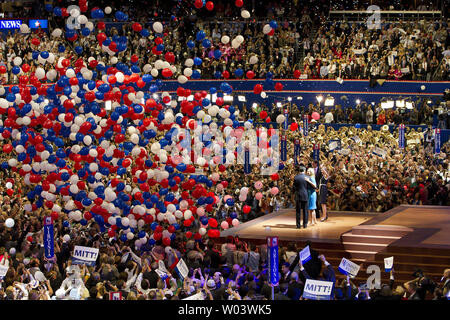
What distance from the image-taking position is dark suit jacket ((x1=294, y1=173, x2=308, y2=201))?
15.1 meters

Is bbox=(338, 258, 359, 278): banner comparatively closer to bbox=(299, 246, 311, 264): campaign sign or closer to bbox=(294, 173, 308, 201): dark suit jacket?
bbox=(299, 246, 311, 264): campaign sign

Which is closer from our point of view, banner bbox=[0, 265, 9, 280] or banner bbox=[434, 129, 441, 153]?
banner bbox=[0, 265, 9, 280]

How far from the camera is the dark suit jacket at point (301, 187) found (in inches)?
595

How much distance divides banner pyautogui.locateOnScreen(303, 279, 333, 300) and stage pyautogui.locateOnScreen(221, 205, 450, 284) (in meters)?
3.94

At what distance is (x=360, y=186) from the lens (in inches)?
730

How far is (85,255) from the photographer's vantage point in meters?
11.5

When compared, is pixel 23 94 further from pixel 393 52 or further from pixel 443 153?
pixel 393 52

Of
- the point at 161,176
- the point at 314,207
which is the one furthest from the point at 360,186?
the point at 161,176

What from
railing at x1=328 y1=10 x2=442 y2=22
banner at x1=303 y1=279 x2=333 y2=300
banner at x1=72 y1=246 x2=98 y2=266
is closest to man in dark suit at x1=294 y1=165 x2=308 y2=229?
banner at x1=72 y1=246 x2=98 y2=266

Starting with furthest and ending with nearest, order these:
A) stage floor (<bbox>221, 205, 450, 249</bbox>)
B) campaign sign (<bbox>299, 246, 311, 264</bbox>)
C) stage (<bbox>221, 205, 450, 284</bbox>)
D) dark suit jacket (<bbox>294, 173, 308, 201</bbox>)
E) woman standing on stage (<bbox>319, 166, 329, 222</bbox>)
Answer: woman standing on stage (<bbox>319, 166, 329, 222</bbox>), dark suit jacket (<bbox>294, 173, 308, 201</bbox>), stage floor (<bbox>221, 205, 450, 249</bbox>), stage (<bbox>221, 205, 450, 284</bbox>), campaign sign (<bbox>299, 246, 311, 264</bbox>)

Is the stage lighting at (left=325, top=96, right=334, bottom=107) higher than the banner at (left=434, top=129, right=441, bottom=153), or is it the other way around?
the stage lighting at (left=325, top=96, right=334, bottom=107)

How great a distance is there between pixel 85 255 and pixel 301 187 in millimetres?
5378

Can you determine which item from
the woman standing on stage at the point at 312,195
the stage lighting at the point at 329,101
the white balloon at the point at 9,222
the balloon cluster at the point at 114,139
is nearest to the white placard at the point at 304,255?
the balloon cluster at the point at 114,139
